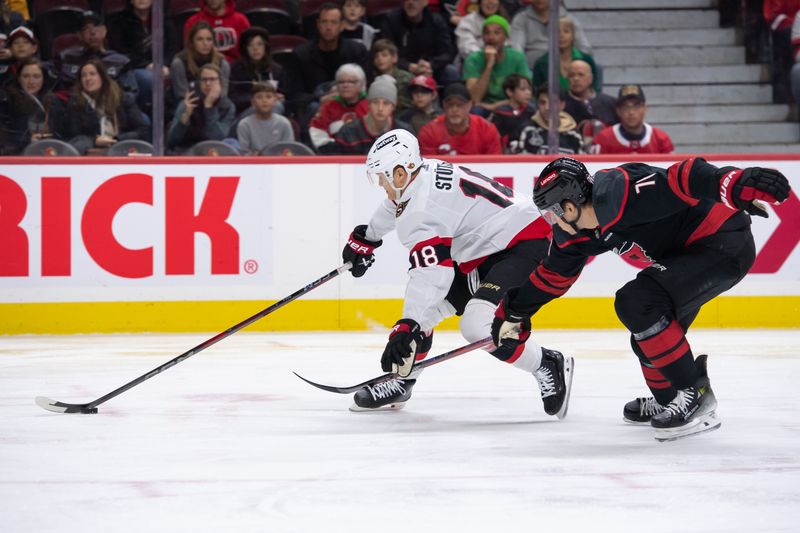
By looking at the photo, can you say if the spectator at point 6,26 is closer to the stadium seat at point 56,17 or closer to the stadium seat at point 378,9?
the stadium seat at point 56,17

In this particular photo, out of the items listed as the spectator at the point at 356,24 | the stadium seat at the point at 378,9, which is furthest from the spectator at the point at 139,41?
the stadium seat at the point at 378,9

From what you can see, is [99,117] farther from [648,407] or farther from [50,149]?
[648,407]

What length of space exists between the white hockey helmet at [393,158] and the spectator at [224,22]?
3.64 metres

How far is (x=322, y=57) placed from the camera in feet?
26.3

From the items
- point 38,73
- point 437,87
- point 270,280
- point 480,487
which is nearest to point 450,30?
point 437,87

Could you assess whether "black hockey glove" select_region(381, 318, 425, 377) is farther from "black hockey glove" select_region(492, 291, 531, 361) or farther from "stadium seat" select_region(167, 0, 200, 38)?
"stadium seat" select_region(167, 0, 200, 38)

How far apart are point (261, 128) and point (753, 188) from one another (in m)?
4.62

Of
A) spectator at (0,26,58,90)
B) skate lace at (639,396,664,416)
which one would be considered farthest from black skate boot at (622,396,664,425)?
spectator at (0,26,58,90)

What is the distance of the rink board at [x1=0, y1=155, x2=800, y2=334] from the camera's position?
7270 millimetres

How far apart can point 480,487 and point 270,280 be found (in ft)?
14.1

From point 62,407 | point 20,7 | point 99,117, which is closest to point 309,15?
point 99,117

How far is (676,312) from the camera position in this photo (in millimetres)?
3992

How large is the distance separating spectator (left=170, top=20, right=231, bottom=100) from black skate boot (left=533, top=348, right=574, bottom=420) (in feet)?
12.5

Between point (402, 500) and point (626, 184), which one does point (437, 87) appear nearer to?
point (626, 184)
